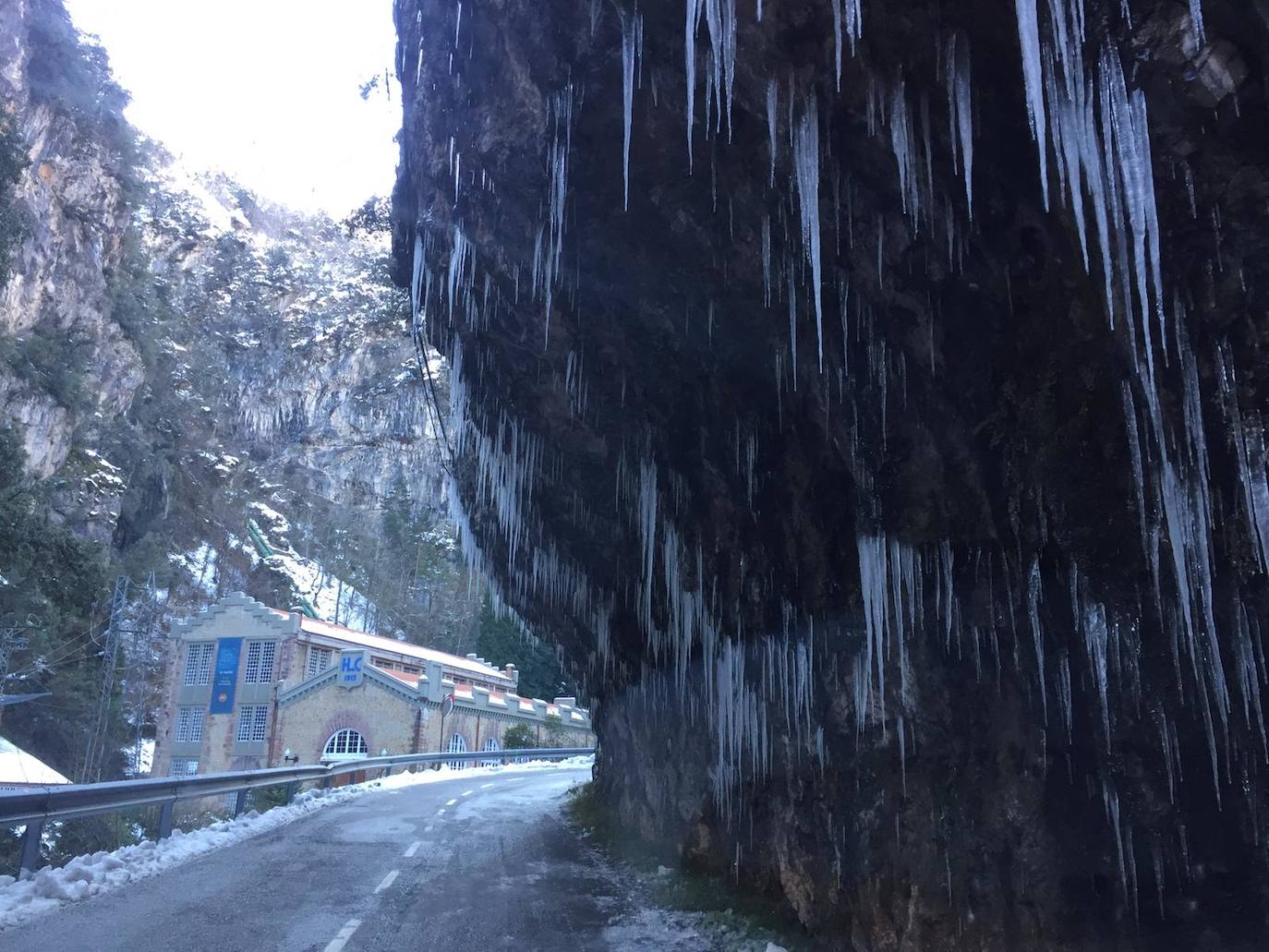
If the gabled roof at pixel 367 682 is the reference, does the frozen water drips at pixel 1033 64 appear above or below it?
above

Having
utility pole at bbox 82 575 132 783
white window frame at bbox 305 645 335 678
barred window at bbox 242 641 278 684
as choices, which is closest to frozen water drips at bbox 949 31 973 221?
utility pole at bbox 82 575 132 783

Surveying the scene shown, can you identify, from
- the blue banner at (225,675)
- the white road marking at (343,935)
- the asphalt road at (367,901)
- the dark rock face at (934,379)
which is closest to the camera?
the dark rock face at (934,379)

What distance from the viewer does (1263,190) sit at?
14.8ft

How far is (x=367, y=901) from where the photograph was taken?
8719 mm

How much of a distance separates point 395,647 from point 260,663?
789 centimetres

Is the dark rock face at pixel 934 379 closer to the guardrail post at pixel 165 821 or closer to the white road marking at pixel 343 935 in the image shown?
the white road marking at pixel 343 935

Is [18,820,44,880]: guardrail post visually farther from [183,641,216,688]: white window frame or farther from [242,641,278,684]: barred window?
[183,641,216,688]: white window frame

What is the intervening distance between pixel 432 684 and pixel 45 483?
18.7m

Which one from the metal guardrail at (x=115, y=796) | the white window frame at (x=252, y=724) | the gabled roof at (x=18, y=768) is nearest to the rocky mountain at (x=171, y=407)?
the gabled roof at (x=18, y=768)

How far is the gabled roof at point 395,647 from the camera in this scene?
50344 mm

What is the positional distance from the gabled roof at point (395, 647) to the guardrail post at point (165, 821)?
3829cm

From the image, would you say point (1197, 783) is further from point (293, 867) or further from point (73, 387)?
point (73, 387)

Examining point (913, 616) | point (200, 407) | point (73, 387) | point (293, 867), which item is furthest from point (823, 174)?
point (200, 407)

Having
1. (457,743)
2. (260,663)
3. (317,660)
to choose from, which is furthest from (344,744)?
(260,663)
